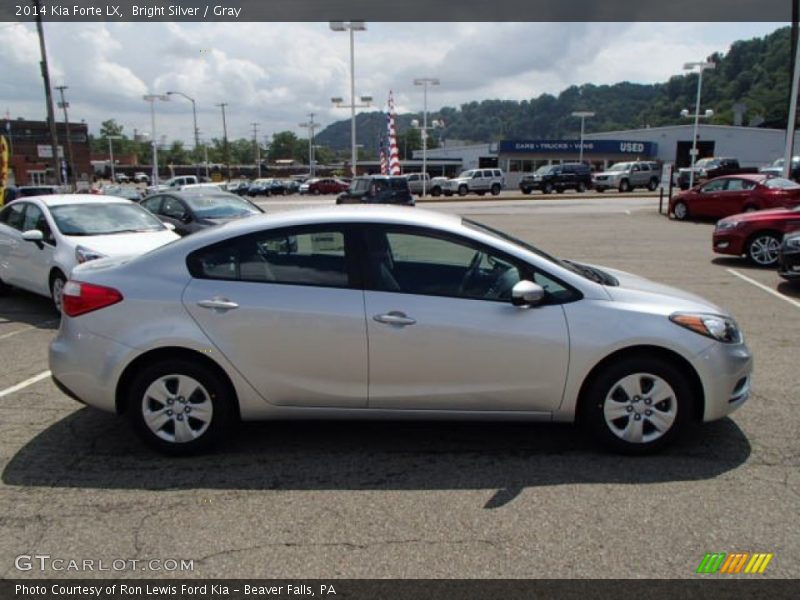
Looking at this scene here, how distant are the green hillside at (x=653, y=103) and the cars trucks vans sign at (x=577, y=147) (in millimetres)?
13807

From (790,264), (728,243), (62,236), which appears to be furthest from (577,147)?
(62,236)

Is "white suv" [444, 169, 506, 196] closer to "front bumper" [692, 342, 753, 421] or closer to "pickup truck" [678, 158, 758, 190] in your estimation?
"pickup truck" [678, 158, 758, 190]

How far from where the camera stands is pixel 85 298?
3941mm

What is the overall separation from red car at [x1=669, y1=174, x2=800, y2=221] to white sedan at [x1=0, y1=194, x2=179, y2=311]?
1619 centimetres

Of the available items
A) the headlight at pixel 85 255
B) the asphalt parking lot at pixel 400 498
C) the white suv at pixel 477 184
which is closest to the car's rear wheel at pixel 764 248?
the asphalt parking lot at pixel 400 498

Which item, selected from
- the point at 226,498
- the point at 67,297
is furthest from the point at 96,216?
the point at 226,498

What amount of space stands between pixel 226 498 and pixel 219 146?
15102cm

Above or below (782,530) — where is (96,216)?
above

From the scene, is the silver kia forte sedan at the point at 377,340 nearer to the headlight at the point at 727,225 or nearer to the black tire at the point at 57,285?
the black tire at the point at 57,285

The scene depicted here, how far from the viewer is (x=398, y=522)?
324 centimetres

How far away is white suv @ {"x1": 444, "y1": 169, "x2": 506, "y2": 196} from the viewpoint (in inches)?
1850

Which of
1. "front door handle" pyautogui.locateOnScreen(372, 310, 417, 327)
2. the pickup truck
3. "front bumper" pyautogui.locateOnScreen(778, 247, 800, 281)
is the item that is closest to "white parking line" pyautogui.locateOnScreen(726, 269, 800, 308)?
"front bumper" pyautogui.locateOnScreen(778, 247, 800, 281)

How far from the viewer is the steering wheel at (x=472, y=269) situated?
388 centimetres
